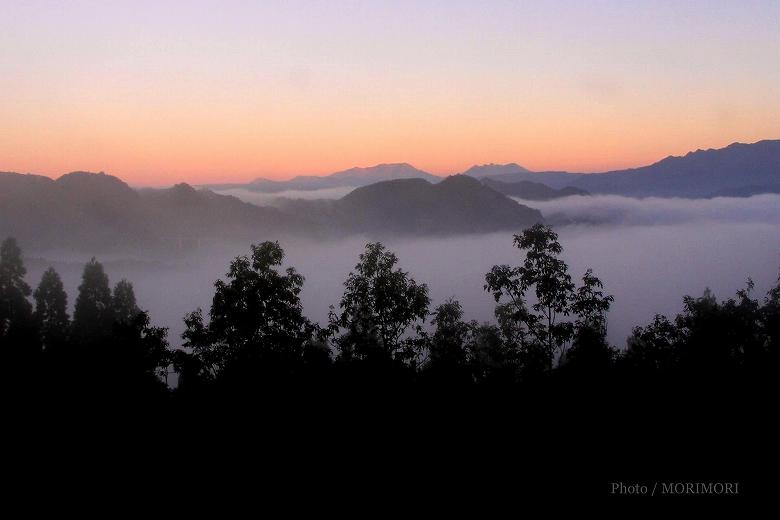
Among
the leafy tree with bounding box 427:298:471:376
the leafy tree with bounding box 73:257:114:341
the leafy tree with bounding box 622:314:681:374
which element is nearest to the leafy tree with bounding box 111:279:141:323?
the leafy tree with bounding box 73:257:114:341

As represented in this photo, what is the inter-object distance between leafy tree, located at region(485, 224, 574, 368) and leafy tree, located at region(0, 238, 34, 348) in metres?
38.0

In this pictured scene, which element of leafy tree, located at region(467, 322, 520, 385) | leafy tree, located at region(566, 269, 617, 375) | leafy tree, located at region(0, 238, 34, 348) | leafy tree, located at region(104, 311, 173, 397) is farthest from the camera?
leafy tree, located at region(0, 238, 34, 348)

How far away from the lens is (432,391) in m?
22.7

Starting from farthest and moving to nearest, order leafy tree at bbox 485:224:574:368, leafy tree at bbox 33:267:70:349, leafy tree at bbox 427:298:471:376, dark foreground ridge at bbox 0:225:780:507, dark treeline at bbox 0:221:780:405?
1. leafy tree at bbox 33:267:70:349
2. leafy tree at bbox 427:298:471:376
3. leafy tree at bbox 485:224:574:368
4. dark treeline at bbox 0:221:780:405
5. dark foreground ridge at bbox 0:225:780:507

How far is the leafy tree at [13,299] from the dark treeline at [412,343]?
14.9m

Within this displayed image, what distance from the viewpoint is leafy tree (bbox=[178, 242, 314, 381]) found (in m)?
26.4

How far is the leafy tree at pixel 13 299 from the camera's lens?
148 feet

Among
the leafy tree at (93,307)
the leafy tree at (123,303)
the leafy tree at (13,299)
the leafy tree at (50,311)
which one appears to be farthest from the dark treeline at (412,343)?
the leafy tree at (123,303)

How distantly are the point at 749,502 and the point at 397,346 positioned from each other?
54.7ft

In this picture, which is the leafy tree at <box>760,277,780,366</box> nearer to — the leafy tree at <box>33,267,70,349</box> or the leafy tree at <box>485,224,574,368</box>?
the leafy tree at <box>485,224,574,368</box>

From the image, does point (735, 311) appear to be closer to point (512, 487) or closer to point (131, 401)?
point (512, 487)

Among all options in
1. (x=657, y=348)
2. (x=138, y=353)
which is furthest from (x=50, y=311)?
(x=657, y=348)

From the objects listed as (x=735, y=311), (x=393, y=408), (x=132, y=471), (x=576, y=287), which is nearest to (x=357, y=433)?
(x=393, y=408)

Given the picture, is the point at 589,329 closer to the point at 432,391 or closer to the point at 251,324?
the point at 432,391
